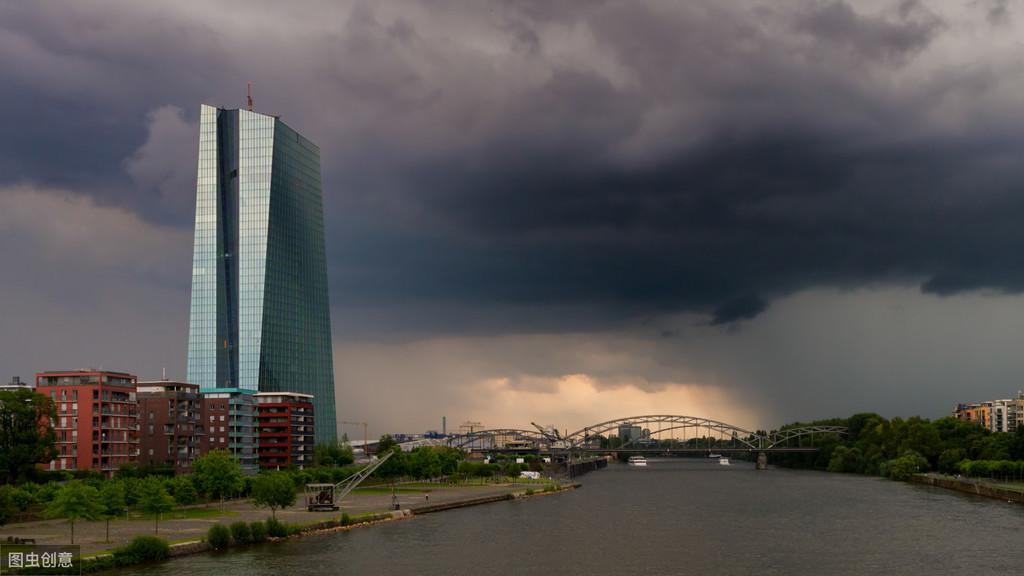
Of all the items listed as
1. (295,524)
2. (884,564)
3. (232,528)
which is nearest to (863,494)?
(884,564)

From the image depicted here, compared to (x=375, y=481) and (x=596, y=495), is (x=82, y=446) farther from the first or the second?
(x=596, y=495)

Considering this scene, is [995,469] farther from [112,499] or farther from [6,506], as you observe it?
[6,506]

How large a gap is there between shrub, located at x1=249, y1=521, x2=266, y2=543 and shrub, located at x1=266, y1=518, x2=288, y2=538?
66 cm

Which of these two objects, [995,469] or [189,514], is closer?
[189,514]

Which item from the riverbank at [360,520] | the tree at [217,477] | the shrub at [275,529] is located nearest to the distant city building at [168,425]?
the tree at [217,477]

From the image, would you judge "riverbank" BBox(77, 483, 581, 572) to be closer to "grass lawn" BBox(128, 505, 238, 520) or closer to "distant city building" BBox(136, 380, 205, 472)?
"grass lawn" BBox(128, 505, 238, 520)

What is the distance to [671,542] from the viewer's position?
94812mm

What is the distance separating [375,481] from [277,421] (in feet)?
70.8

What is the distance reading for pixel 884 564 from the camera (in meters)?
79.6

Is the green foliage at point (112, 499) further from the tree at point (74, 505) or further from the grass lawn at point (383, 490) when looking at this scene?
the grass lawn at point (383, 490)

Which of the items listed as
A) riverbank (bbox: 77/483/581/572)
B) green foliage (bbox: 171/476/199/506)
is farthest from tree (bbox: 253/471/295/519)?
green foliage (bbox: 171/476/199/506)

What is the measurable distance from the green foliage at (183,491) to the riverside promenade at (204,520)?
2.38 m

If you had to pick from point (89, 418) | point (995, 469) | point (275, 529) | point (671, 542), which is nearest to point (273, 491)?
point (275, 529)

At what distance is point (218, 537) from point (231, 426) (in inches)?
3754
